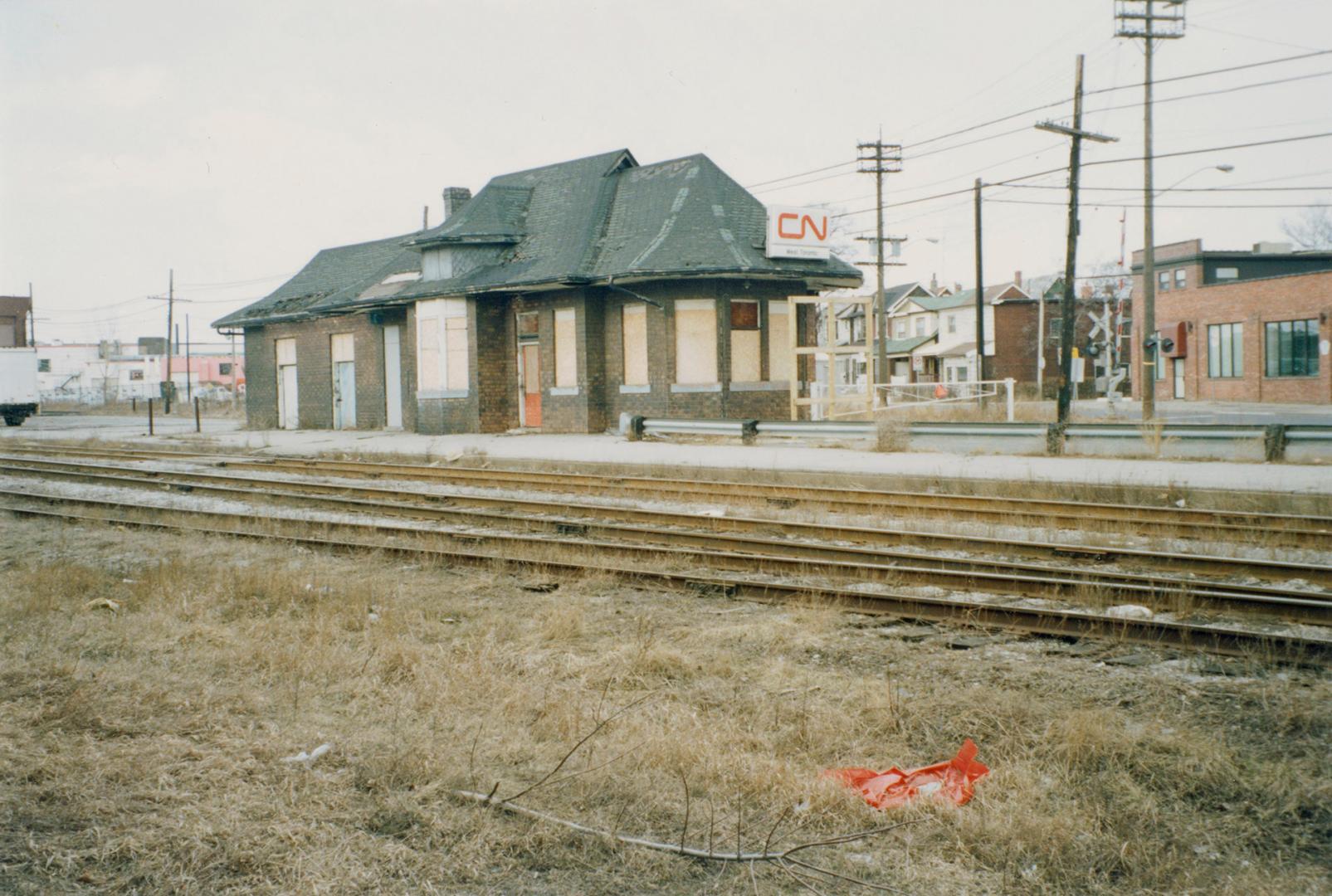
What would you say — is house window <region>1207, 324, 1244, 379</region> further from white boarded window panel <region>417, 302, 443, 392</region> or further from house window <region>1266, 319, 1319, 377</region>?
white boarded window panel <region>417, 302, 443, 392</region>

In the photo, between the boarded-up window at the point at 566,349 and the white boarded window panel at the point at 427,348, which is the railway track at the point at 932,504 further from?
the white boarded window panel at the point at 427,348

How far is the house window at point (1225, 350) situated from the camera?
149ft

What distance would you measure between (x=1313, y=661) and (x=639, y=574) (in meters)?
4.87

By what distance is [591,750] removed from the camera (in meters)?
4.54

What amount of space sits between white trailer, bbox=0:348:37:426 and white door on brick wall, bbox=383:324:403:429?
24155mm

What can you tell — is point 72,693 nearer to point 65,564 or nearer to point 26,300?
point 65,564

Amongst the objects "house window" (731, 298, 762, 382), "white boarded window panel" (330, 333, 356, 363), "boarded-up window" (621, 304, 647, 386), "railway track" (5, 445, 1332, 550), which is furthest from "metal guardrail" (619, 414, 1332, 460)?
"white boarded window panel" (330, 333, 356, 363)

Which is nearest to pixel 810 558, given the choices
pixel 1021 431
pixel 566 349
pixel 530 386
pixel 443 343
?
pixel 1021 431

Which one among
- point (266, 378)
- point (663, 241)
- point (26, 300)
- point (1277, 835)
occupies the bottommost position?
point (1277, 835)

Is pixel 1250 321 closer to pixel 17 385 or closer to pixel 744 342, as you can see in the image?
pixel 744 342

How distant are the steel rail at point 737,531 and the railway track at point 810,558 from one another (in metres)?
0.02

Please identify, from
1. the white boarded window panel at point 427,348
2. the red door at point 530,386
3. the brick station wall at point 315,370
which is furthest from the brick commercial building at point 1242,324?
the brick station wall at point 315,370

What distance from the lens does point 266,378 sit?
36.7 m

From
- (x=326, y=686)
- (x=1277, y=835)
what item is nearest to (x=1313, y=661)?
(x=1277, y=835)
